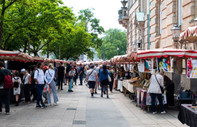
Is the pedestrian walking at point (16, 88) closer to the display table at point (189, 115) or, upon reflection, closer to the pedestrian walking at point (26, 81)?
the pedestrian walking at point (26, 81)

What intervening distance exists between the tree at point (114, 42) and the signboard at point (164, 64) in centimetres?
8375

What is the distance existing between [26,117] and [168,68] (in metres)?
5.56

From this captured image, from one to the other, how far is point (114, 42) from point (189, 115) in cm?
9193

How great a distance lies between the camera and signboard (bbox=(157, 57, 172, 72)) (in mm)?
11765

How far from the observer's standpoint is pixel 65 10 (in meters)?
30.0

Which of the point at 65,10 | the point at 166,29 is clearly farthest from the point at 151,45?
the point at 65,10

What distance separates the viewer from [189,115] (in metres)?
6.27

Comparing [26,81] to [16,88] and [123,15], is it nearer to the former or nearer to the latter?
[16,88]

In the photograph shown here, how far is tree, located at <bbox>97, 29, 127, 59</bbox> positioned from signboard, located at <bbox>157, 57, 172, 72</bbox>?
83.8 meters

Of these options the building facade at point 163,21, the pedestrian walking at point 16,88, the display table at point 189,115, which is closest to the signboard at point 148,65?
the building facade at point 163,21

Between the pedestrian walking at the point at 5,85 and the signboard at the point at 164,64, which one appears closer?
the pedestrian walking at the point at 5,85

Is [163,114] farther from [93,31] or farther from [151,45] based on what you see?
[93,31]

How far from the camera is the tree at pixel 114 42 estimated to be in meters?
96.7

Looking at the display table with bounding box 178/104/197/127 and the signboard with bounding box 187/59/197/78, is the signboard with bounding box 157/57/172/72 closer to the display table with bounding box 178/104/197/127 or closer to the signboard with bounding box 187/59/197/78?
the signboard with bounding box 187/59/197/78
